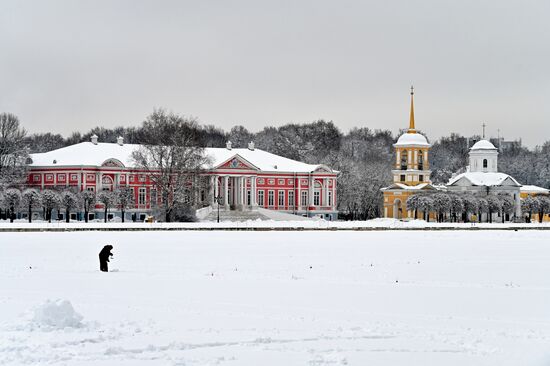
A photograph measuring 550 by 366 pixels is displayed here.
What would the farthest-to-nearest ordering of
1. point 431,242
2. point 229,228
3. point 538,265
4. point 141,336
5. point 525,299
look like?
point 229,228
point 431,242
point 538,265
point 525,299
point 141,336

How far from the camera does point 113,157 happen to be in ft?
261

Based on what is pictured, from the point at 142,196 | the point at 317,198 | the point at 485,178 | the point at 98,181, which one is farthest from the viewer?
the point at 485,178

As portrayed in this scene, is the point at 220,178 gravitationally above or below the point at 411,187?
above

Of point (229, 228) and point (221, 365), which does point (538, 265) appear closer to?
point (221, 365)

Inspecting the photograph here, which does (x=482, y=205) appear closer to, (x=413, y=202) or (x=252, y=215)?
(x=413, y=202)

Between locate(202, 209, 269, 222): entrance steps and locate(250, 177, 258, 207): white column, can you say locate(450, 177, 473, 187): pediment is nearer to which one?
locate(250, 177, 258, 207): white column

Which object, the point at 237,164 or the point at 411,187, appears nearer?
the point at 237,164

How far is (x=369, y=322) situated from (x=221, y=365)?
4.10m

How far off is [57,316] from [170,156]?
54.2 meters

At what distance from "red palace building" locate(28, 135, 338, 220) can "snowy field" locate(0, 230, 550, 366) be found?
47881 mm

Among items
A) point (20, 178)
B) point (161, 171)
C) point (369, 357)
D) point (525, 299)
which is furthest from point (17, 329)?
point (20, 178)

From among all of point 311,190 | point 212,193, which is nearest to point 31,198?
point 212,193

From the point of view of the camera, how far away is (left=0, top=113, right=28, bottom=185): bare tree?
2906 inches

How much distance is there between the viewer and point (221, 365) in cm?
1262
